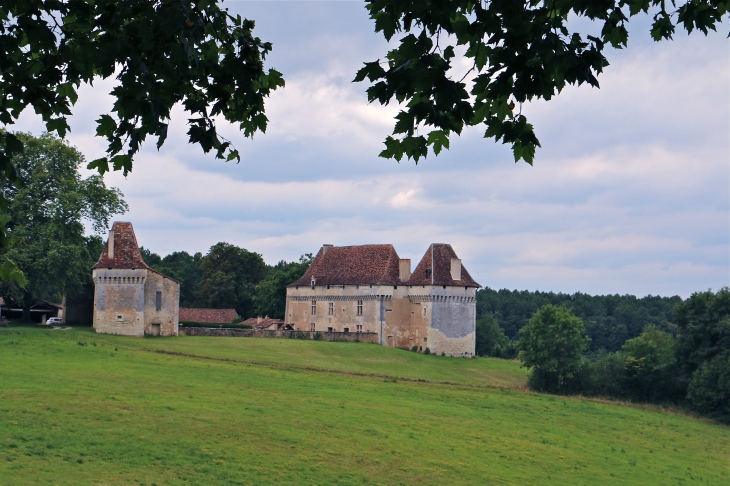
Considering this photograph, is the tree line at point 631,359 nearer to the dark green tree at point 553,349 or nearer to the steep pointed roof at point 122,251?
the dark green tree at point 553,349

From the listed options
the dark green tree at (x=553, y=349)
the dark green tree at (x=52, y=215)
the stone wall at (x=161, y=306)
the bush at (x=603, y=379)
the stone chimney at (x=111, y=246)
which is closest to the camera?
the dark green tree at (x=52, y=215)

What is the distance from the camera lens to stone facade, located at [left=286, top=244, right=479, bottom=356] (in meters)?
62.1

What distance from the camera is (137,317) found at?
166 ft

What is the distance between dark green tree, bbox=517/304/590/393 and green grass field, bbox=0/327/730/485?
5.43m

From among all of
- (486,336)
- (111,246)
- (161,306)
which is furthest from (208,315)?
(486,336)

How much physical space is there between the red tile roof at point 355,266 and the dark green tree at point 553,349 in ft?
43.6

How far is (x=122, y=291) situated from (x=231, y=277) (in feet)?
121

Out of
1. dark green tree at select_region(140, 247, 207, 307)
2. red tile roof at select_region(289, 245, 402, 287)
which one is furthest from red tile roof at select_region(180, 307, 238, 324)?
red tile roof at select_region(289, 245, 402, 287)

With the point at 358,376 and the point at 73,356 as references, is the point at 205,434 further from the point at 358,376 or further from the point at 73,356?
the point at 358,376

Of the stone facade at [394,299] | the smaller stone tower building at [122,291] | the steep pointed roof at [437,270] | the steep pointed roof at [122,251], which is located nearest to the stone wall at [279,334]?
the stone facade at [394,299]

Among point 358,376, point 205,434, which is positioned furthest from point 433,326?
point 205,434

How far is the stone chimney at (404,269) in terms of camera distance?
64875 mm

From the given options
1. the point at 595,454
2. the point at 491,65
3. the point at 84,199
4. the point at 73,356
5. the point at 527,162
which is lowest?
the point at 595,454

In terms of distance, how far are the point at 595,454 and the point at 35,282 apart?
1359 inches
